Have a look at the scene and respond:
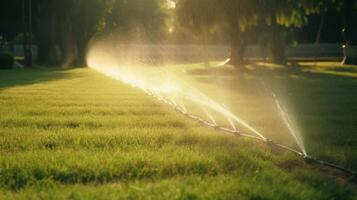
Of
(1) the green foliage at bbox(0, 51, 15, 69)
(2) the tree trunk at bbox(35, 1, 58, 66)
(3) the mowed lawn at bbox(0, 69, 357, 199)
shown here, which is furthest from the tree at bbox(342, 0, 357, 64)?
(3) the mowed lawn at bbox(0, 69, 357, 199)

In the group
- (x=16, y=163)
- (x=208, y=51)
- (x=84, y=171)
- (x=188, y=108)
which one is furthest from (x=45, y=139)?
(x=208, y=51)

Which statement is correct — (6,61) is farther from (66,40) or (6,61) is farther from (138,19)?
(138,19)

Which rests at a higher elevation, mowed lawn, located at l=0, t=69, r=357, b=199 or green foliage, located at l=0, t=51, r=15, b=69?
mowed lawn, located at l=0, t=69, r=357, b=199

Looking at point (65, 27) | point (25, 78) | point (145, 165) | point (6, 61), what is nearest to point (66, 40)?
point (65, 27)

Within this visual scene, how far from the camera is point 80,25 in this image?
1754 inches

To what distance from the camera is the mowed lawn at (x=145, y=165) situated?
3.87 m

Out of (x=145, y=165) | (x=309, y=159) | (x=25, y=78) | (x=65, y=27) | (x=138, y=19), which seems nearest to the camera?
(x=145, y=165)

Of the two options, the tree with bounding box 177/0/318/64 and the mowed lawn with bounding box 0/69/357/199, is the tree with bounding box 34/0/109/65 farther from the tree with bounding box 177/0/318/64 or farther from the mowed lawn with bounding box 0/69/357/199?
the mowed lawn with bounding box 0/69/357/199

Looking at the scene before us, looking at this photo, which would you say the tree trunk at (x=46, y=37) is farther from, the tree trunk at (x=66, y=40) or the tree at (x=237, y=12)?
the tree at (x=237, y=12)

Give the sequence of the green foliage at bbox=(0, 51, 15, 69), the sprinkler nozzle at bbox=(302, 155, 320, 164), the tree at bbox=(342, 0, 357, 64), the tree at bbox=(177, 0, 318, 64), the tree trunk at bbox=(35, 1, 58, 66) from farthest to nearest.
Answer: the tree trunk at bbox=(35, 1, 58, 66) < the tree at bbox=(342, 0, 357, 64) < the green foliage at bbox=(0, 51, 15, 69) < the tree at bbox=(177, 0, 318, 64) < the sprinkler nozzle at bbox=(302, 155, 320, 164)

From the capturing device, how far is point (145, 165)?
15.4ft

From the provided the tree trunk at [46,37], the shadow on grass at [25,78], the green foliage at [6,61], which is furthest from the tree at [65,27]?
the shadow on grass at [25,78]

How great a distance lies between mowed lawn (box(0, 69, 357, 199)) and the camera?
3.87 meters

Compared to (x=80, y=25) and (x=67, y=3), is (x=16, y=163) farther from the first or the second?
(x=80, y=25)
